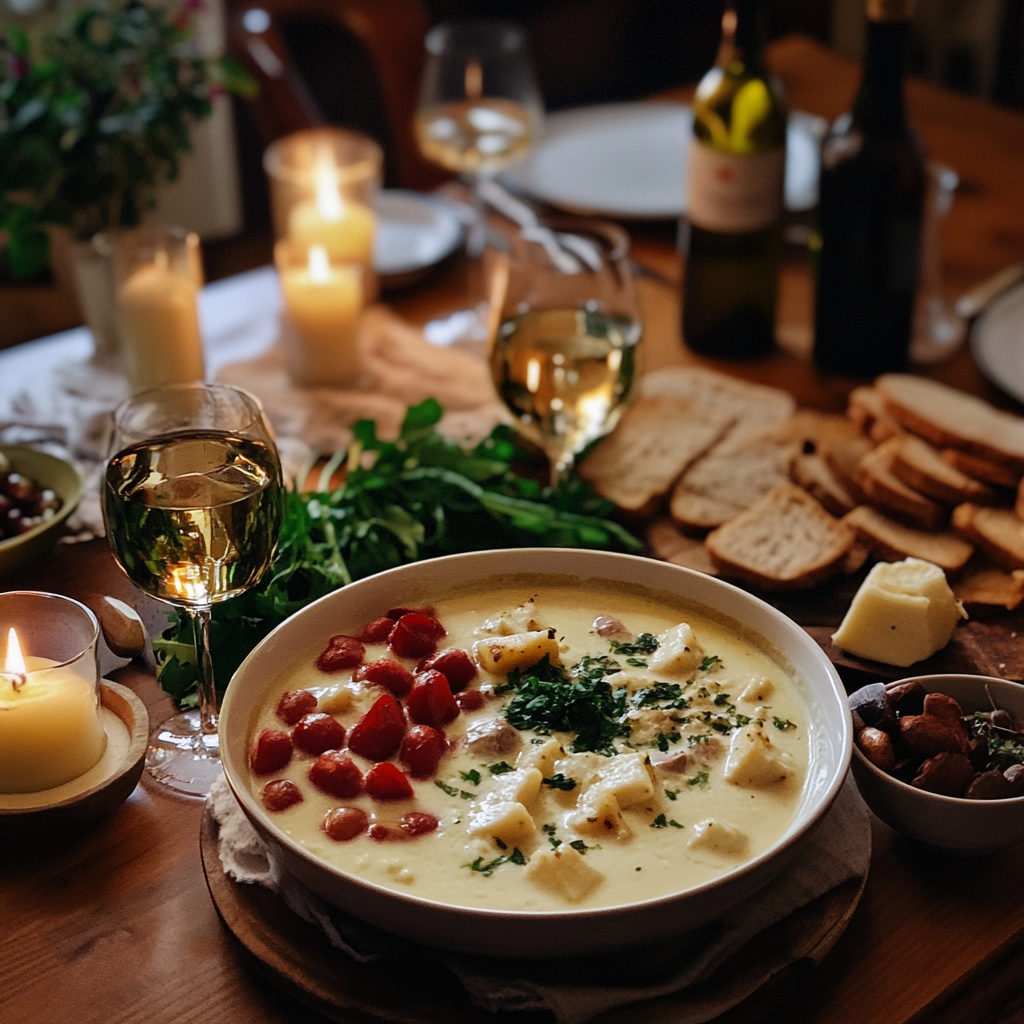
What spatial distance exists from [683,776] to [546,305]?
3.10ft

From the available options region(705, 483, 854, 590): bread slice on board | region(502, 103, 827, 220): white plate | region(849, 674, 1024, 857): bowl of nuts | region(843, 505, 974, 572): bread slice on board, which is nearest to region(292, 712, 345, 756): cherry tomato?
region(849, 674, 1024, 857): bowl of nuts

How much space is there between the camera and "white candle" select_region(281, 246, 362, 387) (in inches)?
93.5

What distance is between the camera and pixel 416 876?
119cm

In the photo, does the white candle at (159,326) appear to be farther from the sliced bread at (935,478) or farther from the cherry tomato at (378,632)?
the sliced bread at (935,478)

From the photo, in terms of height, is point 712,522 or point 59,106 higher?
point 59,106

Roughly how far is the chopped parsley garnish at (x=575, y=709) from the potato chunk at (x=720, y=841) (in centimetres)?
16

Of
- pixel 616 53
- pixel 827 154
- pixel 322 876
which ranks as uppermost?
pixel 827 154

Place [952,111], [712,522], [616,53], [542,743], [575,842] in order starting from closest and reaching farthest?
[575,842] → [542,743] → [712,522] → [952,111] → [616,53]

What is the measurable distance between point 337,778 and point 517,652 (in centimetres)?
28

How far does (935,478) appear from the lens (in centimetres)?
195

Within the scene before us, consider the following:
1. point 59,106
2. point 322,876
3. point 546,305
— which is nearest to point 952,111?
point 546,305

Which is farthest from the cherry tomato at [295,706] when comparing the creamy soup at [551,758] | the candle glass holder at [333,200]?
the candle glass holder at [333,200]

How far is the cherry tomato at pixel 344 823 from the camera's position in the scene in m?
1.23

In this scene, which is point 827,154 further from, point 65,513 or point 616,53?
point 616,53
